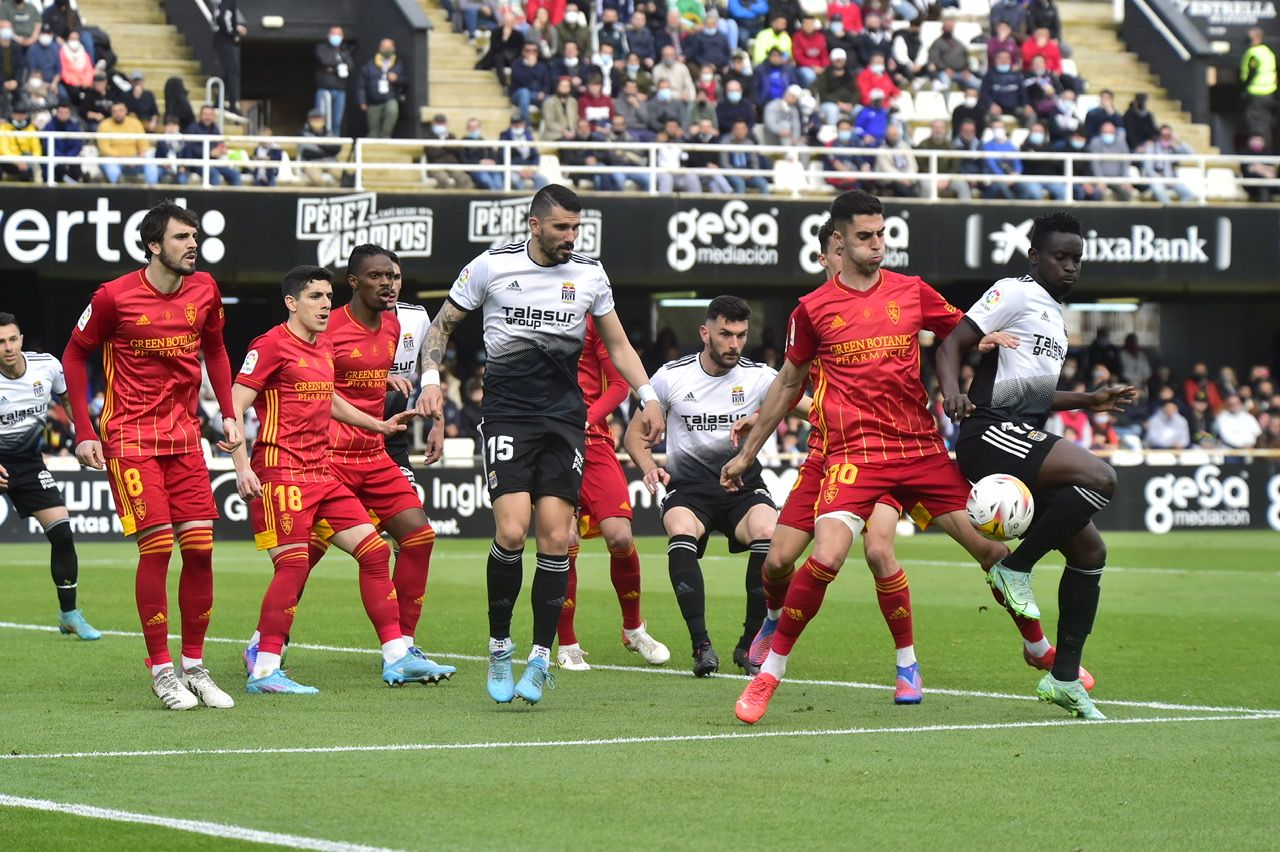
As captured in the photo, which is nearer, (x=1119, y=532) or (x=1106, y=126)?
(x=1119, y=532)

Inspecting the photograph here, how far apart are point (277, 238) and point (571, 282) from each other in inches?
703

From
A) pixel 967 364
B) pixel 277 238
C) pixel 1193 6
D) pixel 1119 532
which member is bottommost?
pixel 1119 532

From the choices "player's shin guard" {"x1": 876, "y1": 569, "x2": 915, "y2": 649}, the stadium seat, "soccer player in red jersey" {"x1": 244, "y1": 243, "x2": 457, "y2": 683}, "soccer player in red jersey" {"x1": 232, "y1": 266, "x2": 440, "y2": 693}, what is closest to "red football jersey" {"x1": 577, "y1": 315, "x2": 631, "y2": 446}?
"soccer player in red jersey" {"x1": 244, "y1": 243, "x2": 457, "y2": 683}

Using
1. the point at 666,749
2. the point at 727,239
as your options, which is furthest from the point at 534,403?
the point at 727,239

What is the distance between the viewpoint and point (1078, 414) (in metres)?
29.3

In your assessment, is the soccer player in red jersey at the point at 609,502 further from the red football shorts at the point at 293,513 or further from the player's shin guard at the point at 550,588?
the player's shin guard at the point at 550,588

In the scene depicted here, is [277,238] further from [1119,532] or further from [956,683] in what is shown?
[956,683]

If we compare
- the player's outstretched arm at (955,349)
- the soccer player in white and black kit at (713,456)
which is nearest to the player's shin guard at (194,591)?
the soccer player in white and black kit at (713,456)

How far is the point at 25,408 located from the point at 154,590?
15.9ft

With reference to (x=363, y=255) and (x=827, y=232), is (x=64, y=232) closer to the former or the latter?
(x=363, y=255)

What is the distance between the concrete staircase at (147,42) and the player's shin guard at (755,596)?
2066 centimetres

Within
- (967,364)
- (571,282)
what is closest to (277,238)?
(967,364)

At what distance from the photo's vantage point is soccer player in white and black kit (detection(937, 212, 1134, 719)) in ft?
28.7

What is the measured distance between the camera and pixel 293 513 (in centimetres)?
1030
